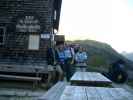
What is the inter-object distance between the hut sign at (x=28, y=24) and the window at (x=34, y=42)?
1.33 feet

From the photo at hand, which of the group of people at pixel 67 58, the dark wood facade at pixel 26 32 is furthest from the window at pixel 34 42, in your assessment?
the group of people at pixel 67 58

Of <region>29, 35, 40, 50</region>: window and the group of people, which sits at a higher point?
<region>29, 35, 40, 50</region>: window

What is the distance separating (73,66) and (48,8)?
385cm

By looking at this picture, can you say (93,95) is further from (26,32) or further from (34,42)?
(26,32)

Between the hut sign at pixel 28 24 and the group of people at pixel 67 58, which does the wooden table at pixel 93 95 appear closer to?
the group of people at pixel 67 58

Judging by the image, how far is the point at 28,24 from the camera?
18047 millimetres

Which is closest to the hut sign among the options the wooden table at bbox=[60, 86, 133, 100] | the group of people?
the group of people

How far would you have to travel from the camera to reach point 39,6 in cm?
1808

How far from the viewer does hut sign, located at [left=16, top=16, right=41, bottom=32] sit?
1795 cm

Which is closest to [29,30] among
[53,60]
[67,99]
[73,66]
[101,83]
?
[53,60]

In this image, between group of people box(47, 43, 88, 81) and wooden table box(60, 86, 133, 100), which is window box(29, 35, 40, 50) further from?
wooden table box(60, 86, 133, 100)

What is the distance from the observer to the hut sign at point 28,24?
17953mm

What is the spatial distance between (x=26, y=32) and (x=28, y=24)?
0.48 metres

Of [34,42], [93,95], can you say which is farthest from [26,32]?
[93,95]
